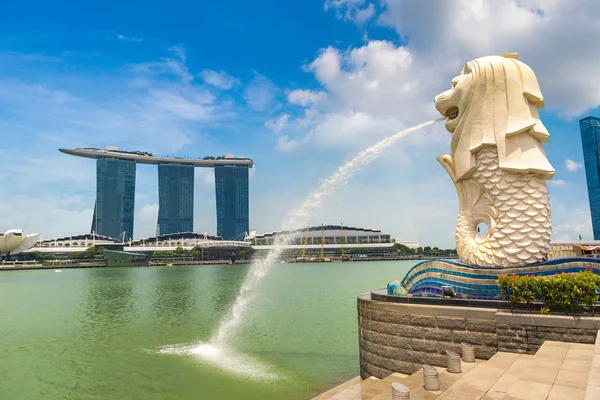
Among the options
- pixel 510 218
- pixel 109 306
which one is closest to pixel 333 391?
pixel 510 218

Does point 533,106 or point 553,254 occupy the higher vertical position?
point 533,106

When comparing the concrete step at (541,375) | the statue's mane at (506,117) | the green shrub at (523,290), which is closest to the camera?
the concrete step at (541,375)

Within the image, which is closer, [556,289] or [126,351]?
[556,289]

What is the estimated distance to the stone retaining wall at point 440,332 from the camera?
11000 millimetres

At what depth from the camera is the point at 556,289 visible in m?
11.3

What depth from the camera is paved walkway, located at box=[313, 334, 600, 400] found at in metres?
7.73

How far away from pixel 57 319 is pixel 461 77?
1230 inches

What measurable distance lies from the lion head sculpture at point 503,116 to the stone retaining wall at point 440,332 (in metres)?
6.53

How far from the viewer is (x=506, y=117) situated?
16250mm

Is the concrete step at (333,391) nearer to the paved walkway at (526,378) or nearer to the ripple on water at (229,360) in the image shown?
the paved walkway at (526,378)

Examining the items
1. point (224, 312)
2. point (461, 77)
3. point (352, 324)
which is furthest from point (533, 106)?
point (224, 312)

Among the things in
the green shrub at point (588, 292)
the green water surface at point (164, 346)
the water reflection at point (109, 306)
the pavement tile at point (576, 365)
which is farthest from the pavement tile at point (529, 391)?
the water reflection at point (109, 306)

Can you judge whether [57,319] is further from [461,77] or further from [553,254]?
[553,254]

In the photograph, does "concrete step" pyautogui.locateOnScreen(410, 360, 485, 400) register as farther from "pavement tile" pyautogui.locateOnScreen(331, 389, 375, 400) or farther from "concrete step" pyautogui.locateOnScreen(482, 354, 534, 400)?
"pavement tile" pyautogui.locateOnScreen(331, 389, 375, 400)
